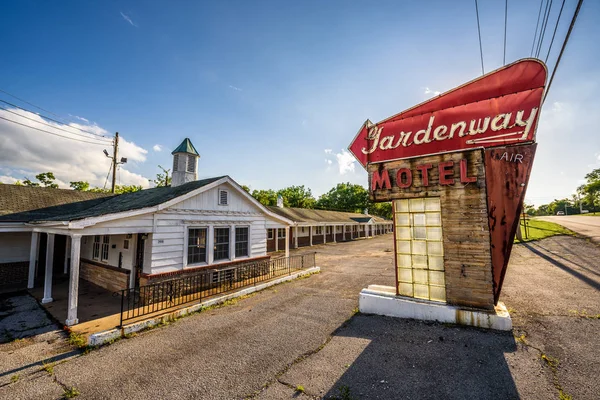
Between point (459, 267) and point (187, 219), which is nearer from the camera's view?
point (459, 267)

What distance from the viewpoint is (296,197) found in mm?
66625

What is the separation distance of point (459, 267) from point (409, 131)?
14.0ft

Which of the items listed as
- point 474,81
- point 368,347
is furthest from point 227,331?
point 474,81

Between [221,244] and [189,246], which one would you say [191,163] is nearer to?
[221,244]

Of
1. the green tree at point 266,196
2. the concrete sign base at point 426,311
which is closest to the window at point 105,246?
the concrete sign base at point 426,311

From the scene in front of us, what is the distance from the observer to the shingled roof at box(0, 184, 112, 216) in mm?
12297

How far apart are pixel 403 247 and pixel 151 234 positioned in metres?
8.97

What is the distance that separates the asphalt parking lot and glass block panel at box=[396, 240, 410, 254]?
205cm

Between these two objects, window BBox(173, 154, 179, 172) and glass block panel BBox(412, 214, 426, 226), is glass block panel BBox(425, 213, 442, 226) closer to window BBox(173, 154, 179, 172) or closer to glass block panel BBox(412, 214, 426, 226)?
glass block panel BBox(412, 214, 426, 226)

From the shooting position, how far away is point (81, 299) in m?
9.68

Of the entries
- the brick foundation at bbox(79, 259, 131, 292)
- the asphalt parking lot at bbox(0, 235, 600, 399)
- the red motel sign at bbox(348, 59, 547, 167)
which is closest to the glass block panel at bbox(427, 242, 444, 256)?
the asphalt parking lot at bbox(0, 235, 600, 399)

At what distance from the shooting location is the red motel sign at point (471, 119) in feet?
21.0

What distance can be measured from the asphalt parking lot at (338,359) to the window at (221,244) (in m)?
3.35

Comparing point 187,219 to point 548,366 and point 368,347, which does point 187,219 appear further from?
point 548,366
